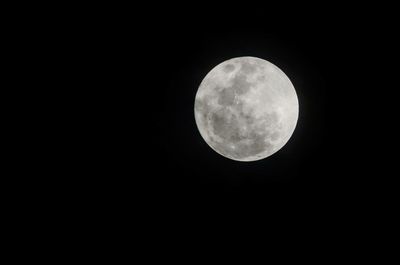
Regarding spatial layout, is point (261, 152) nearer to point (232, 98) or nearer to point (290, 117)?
point (290, 117)

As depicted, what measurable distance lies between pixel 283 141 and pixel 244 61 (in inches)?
46.6

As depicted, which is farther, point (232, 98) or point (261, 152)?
point (261, 152)

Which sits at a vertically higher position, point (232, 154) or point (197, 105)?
point (197, 105)

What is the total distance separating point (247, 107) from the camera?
3893 millimetres

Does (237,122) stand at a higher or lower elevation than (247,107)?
lower

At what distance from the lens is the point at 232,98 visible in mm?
3914

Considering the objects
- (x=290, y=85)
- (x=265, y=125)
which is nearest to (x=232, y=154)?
(x=265, y=125)

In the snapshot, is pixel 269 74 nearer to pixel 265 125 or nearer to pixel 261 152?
pixel 265 125

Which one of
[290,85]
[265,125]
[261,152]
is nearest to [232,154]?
[261,152]

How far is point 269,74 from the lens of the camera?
4.08m

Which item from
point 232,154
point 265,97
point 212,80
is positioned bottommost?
point 232,154

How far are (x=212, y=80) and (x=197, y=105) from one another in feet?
1.29

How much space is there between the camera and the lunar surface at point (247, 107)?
12.8 ft

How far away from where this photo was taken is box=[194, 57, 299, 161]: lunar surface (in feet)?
12.8
